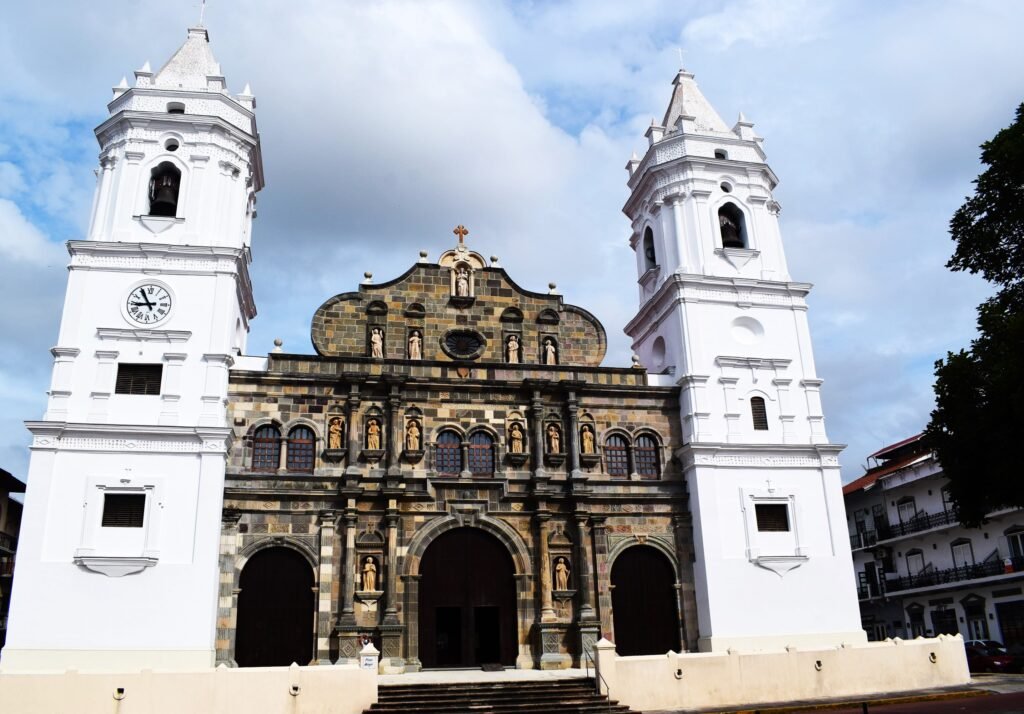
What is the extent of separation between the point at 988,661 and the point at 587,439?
48.6 ft

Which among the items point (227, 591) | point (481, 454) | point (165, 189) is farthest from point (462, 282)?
point (227, 591)

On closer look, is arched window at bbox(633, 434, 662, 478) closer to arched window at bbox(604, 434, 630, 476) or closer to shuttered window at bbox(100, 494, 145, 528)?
arched window at bbox(604, 434, 630, 476)

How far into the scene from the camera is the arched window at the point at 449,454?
26.3 m

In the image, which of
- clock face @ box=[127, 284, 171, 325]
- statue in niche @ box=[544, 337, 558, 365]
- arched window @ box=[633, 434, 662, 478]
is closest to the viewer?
clock face @ box=[127, 284, 171, 325]

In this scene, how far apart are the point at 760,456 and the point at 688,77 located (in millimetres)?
15548

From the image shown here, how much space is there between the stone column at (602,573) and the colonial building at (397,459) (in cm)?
7

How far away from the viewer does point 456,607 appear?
82.6 feet

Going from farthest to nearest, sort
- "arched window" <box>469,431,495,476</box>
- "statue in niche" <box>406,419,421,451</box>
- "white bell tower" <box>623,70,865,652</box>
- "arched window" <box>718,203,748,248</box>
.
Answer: "arched window" <box>718,203,748,248</box>
"arched window" <box>469,431,495,476</box>
"statue in niche" <box>406,419,421,451</box>
"white bell tower" <box>623,70,865,652</box>

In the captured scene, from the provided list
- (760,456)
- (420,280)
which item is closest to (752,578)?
(760,456)

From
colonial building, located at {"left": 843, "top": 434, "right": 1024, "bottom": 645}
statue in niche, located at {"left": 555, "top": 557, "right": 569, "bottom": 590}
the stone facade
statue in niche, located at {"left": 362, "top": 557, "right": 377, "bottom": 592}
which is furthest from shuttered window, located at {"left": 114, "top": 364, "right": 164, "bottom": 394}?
colonial building, located at {"left": 843, "top": 434, "right": 1024, "bottom": 645}

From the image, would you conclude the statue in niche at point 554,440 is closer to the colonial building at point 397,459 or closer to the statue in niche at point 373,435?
the colonial building at point 397,459

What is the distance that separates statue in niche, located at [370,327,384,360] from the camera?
2717 cm

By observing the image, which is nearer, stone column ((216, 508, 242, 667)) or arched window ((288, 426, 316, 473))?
stone column ((216, 508, 242, 667))

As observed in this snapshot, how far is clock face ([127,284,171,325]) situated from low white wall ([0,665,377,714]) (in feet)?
34.8
